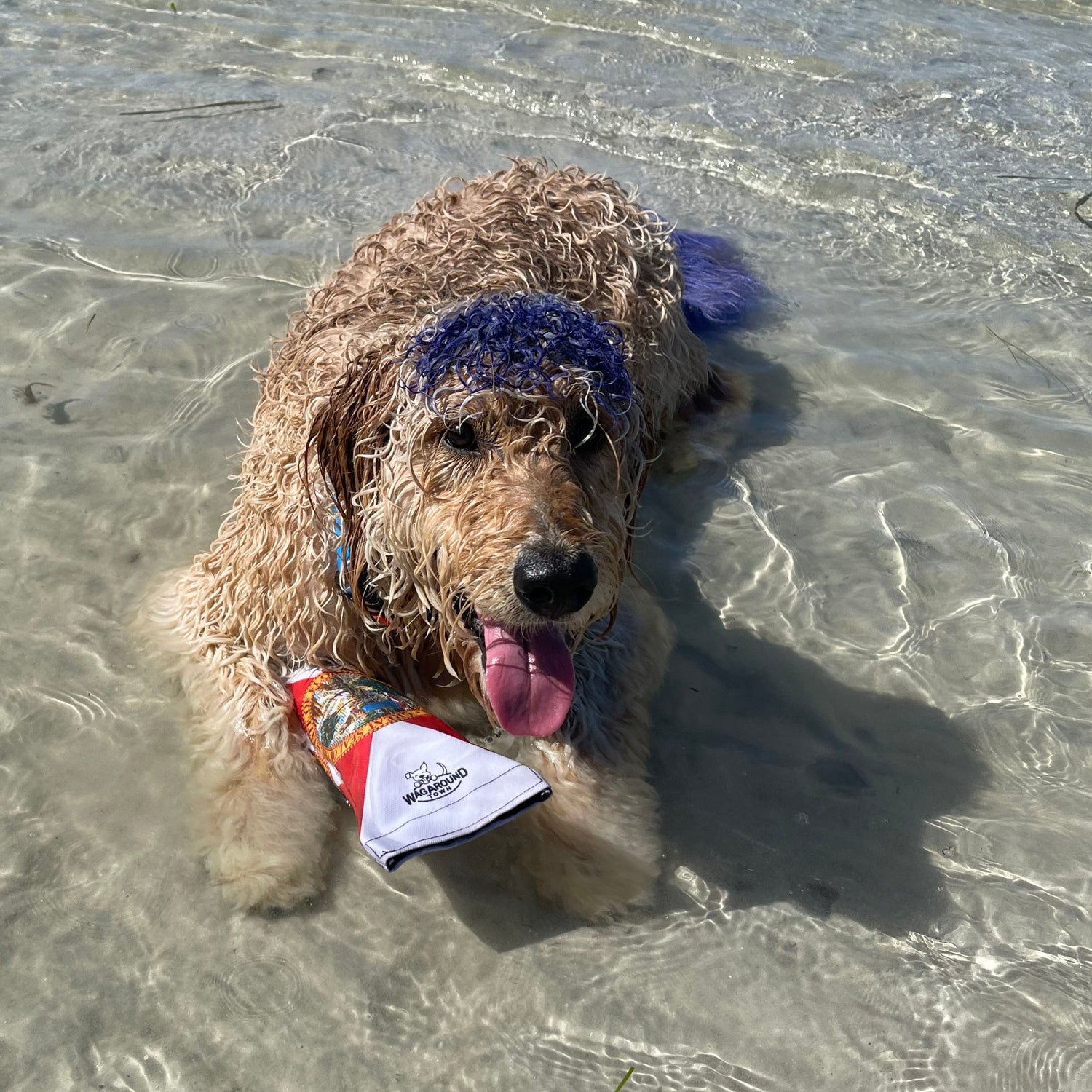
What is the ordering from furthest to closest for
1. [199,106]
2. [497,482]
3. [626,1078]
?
[199,106] < [497,482] < [626,1078]

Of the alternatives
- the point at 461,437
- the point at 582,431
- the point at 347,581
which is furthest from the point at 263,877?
the point at 582,431

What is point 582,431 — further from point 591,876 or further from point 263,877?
point 263,877

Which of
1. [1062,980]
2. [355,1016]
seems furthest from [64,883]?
[1062,980]

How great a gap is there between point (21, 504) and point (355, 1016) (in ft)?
8.12

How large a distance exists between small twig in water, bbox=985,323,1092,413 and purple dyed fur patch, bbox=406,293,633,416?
3.30m

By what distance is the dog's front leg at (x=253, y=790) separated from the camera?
305cm

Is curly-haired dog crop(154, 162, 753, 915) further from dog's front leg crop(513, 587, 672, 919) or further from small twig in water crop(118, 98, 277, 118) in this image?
small twig in water crop(118, 98, 277, 118)

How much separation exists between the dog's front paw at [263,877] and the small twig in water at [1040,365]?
4.23 meters

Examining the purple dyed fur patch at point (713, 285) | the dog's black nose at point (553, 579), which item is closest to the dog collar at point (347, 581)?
the dog's black nose at point (553, 579)

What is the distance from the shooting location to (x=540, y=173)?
513 centimetres

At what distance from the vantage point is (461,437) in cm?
288

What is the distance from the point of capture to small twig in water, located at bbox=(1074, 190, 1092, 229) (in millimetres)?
6680

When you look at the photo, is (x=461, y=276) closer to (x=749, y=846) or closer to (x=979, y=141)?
(x=749, y=846)

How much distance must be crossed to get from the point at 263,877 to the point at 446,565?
1007 millimetres
